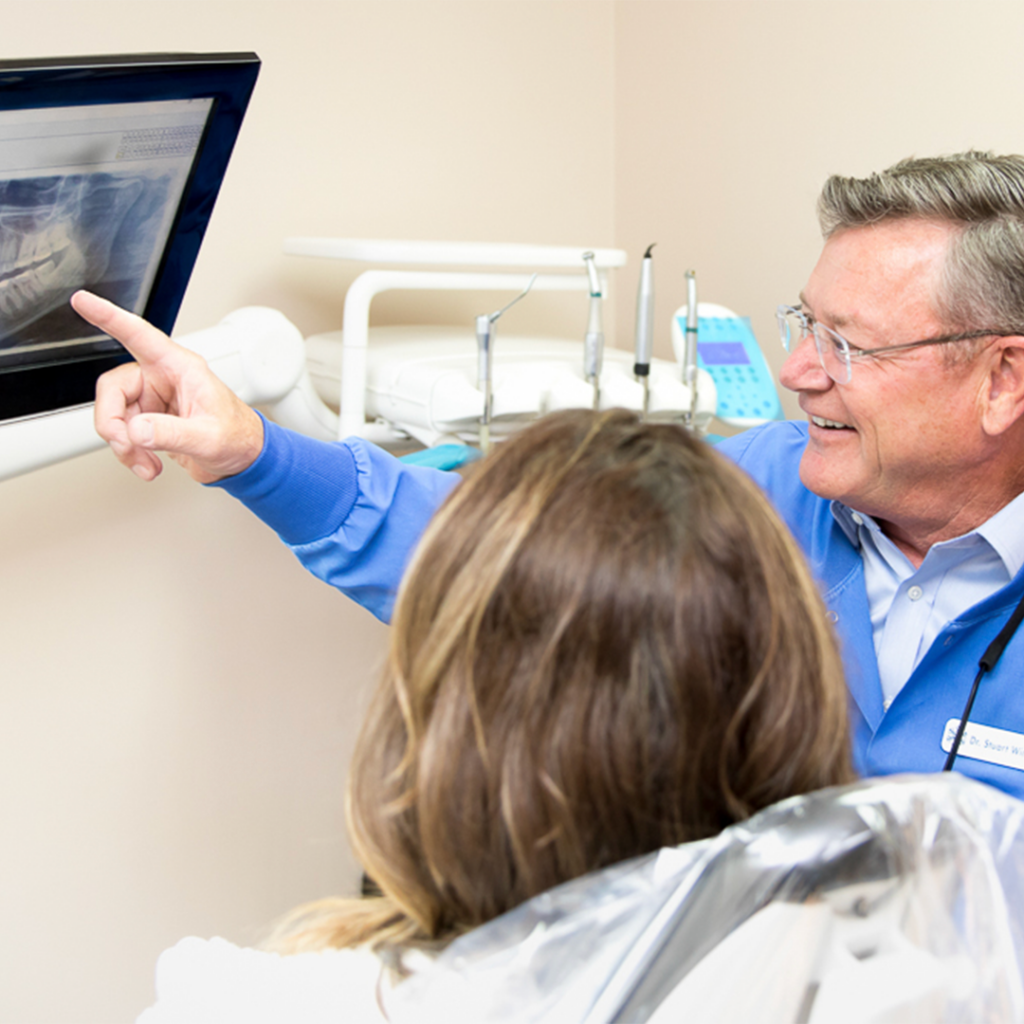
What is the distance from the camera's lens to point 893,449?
121 cm

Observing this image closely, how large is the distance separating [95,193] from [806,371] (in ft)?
2.57

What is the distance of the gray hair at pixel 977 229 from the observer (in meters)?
1.15

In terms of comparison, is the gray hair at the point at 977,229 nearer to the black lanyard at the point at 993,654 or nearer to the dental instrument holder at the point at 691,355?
the black lanyard at the point at 993,654

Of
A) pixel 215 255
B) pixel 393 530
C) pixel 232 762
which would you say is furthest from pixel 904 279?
pixel 232 762

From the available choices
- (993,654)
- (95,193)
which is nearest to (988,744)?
(993,654)

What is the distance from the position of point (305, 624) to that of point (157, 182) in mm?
961

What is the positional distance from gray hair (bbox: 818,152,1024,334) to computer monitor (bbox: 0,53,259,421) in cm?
72

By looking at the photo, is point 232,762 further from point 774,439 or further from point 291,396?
point 774,439

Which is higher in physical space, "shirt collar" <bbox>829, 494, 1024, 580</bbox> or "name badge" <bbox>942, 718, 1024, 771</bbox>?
"shirt collar" <bbox>829, 494, 1024, 580</bbox>

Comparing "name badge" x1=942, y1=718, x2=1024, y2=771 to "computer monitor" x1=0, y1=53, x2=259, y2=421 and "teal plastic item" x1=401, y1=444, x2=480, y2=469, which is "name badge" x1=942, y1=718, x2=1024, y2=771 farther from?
"computer monitor" x1=0, y1=53, x2=259, y2=421

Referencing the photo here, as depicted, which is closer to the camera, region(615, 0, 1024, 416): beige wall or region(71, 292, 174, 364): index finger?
region(71, 292, 174, 364): index finger

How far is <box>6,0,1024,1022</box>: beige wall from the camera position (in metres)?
1.61

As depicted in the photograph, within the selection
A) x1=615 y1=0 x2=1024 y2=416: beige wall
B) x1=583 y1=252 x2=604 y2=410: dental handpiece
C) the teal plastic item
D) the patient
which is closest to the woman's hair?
the patient

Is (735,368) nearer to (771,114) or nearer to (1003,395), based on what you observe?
(771,114)
